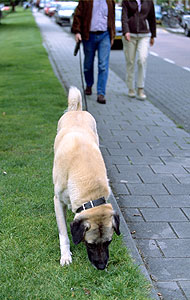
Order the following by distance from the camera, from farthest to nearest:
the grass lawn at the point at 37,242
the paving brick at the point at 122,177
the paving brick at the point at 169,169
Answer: the paving brick at the point at 169,169, the paving brick at the point at 122,177, the grass lawn at the point at 37,242

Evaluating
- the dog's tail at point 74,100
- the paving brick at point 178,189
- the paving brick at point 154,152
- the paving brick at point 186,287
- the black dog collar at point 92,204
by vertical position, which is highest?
the dog's tail at point 74,100

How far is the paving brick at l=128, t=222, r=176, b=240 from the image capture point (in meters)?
4.59

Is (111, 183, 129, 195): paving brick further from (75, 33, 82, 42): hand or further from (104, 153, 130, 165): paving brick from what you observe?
(75, 33, 82, 42): hand

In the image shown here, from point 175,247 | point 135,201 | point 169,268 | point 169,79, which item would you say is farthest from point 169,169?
point 169,79

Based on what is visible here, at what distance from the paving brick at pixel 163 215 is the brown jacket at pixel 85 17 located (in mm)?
5571

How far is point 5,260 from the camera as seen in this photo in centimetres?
394

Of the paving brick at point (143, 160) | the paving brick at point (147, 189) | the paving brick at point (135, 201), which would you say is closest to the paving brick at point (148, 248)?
the paving brick at point (135, 201)

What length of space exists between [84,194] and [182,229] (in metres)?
1.44

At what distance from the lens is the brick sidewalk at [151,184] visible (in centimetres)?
407

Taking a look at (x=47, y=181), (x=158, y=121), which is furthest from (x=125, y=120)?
(x=47, y=181)

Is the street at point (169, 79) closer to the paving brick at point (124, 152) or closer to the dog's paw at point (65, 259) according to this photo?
the paving brick at point (124, 152)

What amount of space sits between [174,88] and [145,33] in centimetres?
281

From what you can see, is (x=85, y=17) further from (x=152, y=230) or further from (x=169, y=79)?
Result: (x=152, y=230)

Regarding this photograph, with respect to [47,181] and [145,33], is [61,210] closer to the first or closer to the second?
[47,181]
